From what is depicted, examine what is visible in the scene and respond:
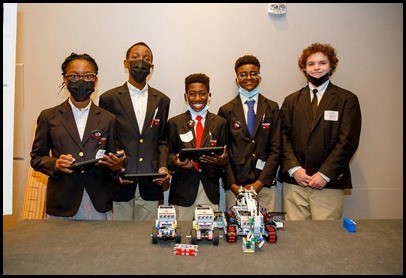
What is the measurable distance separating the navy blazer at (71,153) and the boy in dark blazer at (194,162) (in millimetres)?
666

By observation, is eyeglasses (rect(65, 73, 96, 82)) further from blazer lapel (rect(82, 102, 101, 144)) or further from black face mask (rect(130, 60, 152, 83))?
black face mask (rect(130, 60, 152, 83))

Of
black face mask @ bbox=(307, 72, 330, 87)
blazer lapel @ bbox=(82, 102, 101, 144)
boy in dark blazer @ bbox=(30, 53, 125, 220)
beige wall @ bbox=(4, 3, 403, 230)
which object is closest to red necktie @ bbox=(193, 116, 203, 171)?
boy in dark blazer @ bbox=(30, 53, 125, 220)

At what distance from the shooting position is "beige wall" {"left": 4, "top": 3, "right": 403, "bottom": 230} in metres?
4.25

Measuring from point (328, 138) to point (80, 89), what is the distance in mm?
2259

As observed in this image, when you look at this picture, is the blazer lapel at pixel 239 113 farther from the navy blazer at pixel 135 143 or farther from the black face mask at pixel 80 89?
the black face mask at pixel 80 89

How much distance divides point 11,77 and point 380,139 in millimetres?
4232

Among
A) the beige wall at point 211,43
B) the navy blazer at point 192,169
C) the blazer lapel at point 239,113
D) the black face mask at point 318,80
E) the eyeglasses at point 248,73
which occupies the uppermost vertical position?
the beige wall at point 211,43

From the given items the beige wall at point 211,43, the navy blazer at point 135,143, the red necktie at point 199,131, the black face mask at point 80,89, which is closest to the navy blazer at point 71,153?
the black face mask at point 80,89

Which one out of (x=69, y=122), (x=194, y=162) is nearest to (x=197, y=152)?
(x=194, y=162)

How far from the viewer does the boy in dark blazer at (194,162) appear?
317 centimetres

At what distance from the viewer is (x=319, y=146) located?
333 centimetres

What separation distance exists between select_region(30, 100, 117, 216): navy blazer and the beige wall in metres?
1.65

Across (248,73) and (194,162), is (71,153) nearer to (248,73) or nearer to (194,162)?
(194,162)

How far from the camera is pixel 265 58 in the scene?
14.2ft
